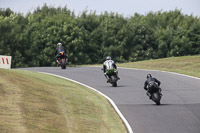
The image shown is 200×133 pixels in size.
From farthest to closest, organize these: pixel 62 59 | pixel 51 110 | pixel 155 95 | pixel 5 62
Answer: pixel 62 59 < pixel 5 62 < pixel 155 95 < pixel 51 110

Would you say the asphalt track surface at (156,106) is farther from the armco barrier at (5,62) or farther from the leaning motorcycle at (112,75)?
the armco barrier at (5,62)

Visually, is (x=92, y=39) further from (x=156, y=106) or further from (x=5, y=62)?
(x=156, y=106)

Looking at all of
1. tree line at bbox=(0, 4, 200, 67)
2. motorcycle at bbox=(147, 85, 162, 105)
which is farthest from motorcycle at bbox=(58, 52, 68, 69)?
tree line at bbox=(0, 4, 200, 67)

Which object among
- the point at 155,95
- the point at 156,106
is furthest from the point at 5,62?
the point at 156,106

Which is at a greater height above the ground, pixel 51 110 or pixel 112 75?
pixel 112 75

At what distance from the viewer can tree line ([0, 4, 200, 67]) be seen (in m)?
70.7

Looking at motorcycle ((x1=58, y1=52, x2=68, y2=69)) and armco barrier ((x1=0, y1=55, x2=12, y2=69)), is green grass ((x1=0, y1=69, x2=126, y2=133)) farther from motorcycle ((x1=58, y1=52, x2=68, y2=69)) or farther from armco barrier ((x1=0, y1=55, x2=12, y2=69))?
motorcycle ((x1=58, y1=52, x2=68, y2=69))

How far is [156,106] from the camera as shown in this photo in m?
17.4

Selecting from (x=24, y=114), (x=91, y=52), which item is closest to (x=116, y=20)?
(x=91, y=52)

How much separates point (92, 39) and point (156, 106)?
5863 cm

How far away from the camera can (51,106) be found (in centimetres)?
1617

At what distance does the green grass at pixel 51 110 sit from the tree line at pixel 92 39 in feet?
160

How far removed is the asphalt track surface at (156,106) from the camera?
45.5ft

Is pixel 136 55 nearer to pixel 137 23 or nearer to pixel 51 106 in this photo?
pixel 137 23
